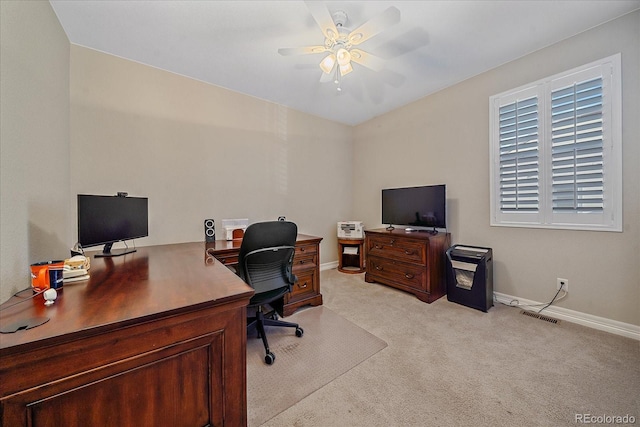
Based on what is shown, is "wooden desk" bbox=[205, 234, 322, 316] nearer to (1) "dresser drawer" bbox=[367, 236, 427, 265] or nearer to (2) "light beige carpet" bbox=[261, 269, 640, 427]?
(2) "light beige carpet" bbox=[261, 269, 640, 427]

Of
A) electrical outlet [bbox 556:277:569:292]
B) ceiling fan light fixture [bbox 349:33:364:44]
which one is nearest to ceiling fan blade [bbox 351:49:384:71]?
ceiling fan light fixture [bbox 349:33:364:44]

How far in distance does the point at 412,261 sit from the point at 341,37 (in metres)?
2.45

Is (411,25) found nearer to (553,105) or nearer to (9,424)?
(553,105)

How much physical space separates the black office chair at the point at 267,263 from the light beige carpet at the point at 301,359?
105 mm

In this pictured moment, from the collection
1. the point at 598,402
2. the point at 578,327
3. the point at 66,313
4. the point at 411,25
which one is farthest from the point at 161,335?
the point at 578,327

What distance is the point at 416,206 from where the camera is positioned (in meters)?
3.20

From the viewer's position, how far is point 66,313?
83cm

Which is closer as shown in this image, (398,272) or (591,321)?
(591,321)

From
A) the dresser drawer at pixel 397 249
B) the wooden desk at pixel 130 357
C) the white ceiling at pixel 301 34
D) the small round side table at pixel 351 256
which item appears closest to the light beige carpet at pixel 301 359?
the wooden desk at pixel 130 357

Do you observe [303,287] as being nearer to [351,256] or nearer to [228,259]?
[228,259]

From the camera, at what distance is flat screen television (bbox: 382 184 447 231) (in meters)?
2.95

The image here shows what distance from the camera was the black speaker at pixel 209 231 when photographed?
8.85 ft

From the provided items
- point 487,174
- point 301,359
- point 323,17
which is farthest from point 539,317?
point 323,17

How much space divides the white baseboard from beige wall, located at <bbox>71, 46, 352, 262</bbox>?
2893 mm
